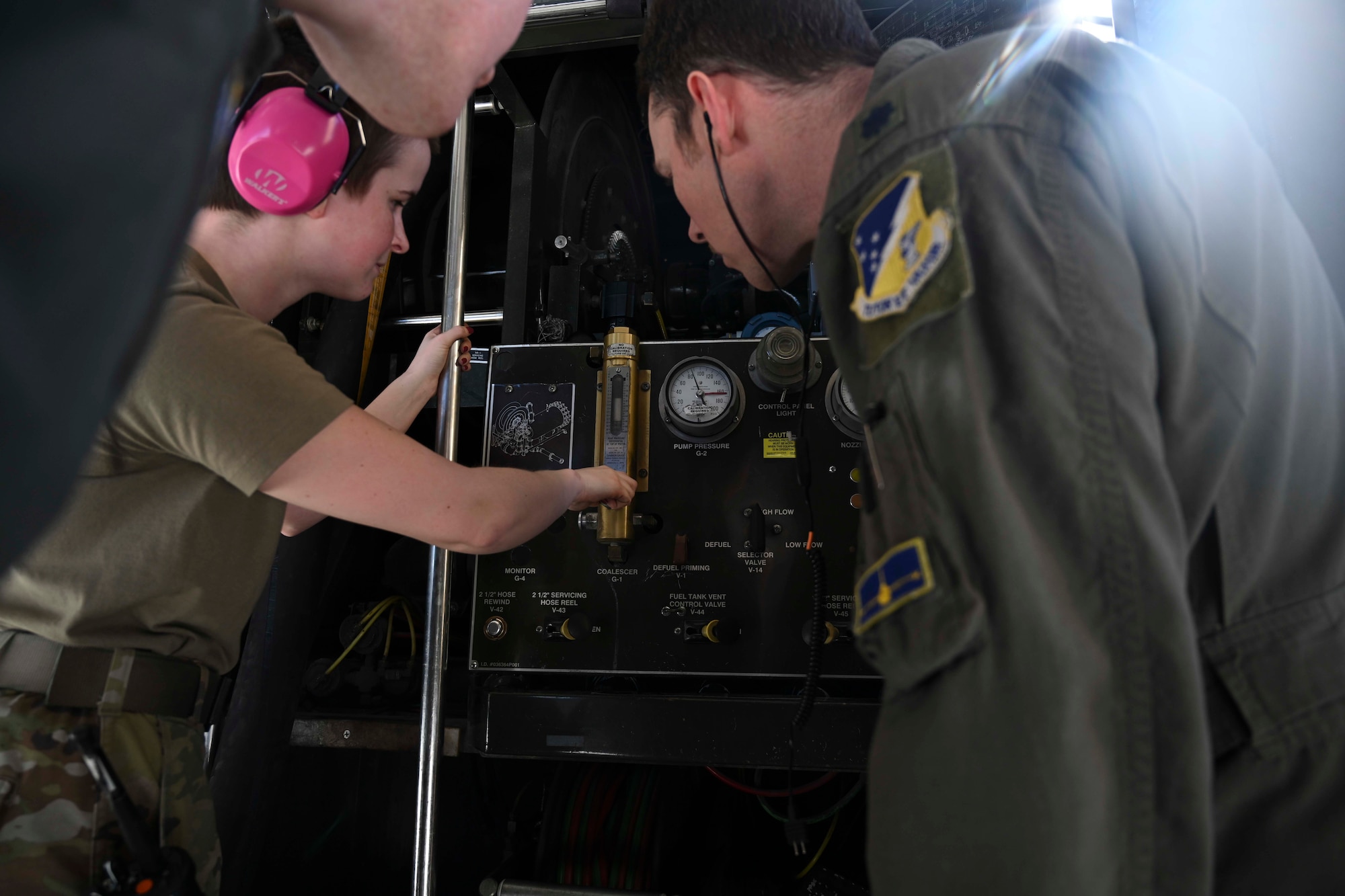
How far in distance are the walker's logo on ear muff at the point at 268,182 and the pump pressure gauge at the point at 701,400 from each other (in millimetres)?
746

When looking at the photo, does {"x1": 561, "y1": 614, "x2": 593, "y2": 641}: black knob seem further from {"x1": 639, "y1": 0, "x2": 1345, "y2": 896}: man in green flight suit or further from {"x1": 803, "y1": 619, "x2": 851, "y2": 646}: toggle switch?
{"x1": 639, "y1": 0, "x2": 1345, "y2": 896}: man in green flight suit

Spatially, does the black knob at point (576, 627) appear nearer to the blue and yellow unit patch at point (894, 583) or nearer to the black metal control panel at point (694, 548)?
the black metal control panel at point (694, 548)

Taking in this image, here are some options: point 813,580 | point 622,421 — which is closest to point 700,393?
point 622,421

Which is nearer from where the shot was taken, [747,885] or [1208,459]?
[1208,459]

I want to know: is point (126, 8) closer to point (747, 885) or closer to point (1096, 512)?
point (1096, 512)

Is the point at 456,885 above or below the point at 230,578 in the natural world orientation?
below

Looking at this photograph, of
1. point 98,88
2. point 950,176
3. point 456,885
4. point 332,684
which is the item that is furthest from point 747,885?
point 98,88

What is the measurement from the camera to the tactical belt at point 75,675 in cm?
91

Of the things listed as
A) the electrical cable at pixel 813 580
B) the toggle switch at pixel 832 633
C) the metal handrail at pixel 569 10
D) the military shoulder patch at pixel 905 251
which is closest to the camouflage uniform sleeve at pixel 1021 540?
the military shoulder patch at pixel 905 251

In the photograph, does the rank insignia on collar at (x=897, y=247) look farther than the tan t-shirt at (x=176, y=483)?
No

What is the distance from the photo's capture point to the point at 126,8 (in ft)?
0.89

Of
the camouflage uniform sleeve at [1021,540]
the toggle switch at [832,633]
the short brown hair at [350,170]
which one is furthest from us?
the toggle switch at [832,633]

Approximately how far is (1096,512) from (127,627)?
1.07 m

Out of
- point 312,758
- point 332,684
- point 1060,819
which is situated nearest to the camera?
point 1060,819
